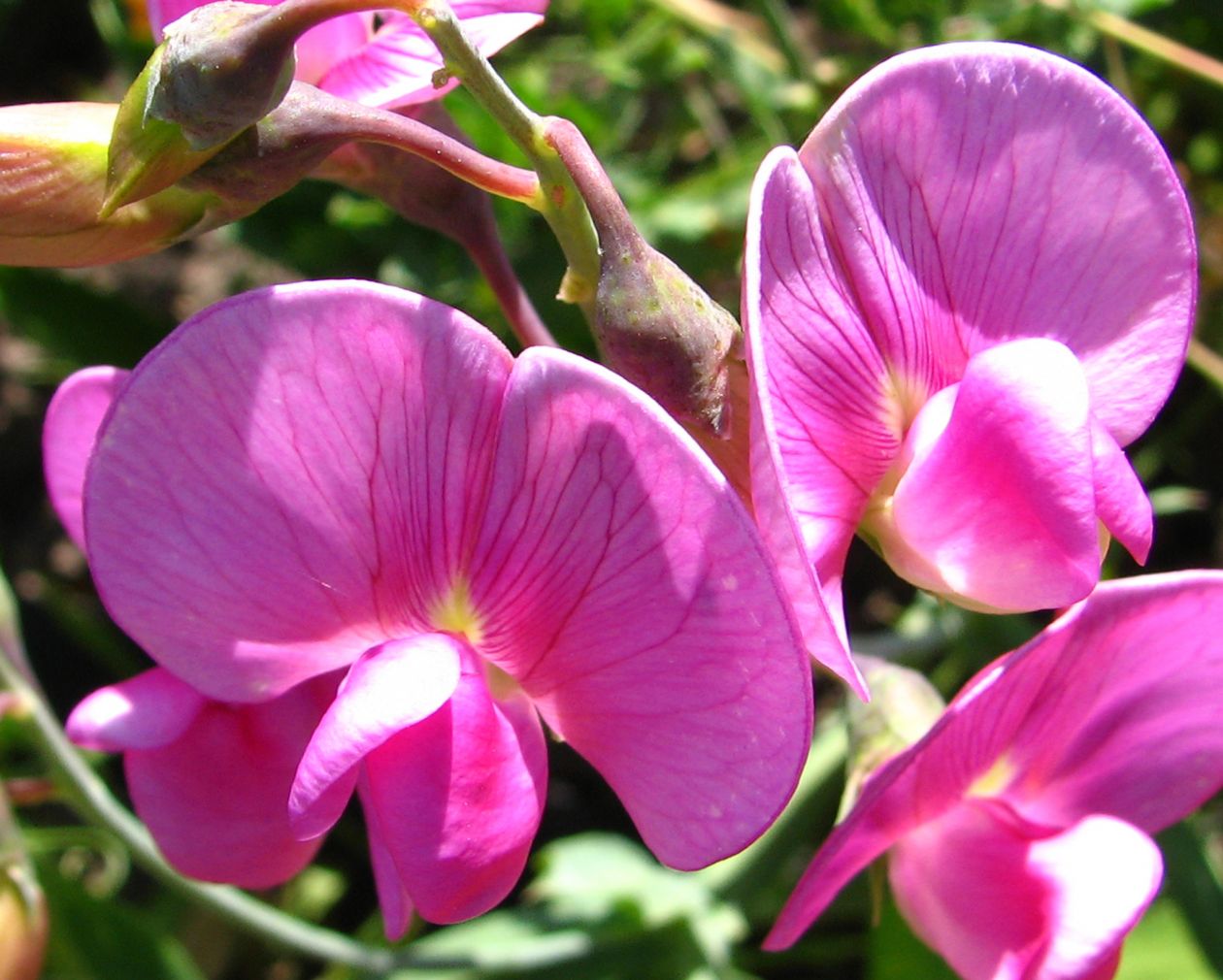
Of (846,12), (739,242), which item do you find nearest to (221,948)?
(739,242)

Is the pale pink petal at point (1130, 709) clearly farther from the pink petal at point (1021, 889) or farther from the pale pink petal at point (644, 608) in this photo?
the pale pink petal at point (644, 608)

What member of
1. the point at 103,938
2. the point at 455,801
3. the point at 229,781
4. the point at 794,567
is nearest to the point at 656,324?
the point at 794,567

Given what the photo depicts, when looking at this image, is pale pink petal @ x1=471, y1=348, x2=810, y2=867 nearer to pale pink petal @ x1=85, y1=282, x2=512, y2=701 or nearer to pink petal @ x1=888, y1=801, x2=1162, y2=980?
pale pink petal @ x1=85, y1=282, x2=512, y2=701

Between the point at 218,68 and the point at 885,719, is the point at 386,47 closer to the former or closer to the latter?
the point at 218,68

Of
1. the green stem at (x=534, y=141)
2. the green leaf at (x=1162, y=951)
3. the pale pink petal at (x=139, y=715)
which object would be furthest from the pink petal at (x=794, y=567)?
the green leaf at (x=1162, y=951)

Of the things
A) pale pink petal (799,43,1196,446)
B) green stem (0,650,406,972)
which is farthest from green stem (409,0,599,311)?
green stem (0,650,406,972)

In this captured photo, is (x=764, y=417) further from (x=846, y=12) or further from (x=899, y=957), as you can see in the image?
(x=846, y=12)
